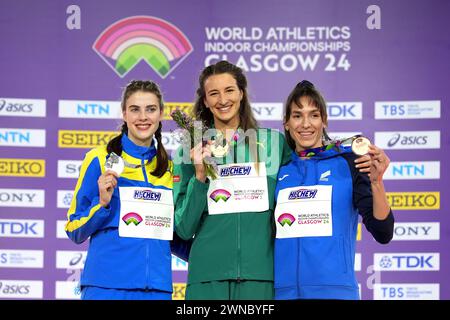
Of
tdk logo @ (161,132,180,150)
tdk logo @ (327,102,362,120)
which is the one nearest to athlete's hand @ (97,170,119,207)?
tdk logo @ (161,132,180,150)

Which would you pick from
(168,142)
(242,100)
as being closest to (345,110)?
(168,142)

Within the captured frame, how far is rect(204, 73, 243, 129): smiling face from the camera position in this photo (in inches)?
119

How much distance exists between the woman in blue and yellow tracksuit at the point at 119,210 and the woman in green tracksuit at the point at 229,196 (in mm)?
111

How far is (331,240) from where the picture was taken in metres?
2.82

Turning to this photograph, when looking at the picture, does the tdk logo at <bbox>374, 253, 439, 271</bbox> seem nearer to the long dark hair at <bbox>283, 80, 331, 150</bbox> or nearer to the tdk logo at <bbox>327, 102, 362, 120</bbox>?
the tdk logo at <bbox>327, 102, 362, 120</bbox>

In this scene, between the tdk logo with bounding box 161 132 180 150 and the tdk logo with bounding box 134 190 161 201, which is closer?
the tdk logo with bounding box 134 190 161 201

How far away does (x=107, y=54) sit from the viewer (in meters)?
5.10

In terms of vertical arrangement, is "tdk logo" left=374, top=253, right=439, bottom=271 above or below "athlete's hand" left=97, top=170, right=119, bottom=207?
below

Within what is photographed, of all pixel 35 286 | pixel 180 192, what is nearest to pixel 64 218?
pixel 35 286

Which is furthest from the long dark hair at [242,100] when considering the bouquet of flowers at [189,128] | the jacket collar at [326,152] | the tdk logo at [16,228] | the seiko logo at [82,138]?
the tdk logo at [16,228]

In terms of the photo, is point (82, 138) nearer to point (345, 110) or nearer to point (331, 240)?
point (345, 110)

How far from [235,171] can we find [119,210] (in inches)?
19.9

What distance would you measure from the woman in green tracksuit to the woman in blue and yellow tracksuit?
111 millimetres

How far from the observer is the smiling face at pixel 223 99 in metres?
3.01
